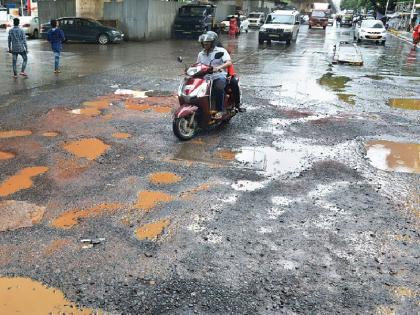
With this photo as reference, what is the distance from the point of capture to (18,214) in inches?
189

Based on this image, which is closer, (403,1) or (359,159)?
(359,159)

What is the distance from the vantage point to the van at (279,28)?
2852 centimetres

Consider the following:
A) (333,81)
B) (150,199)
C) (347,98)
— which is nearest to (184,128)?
(150,199)

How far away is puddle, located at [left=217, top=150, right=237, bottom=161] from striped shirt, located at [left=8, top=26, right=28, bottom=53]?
345 inches

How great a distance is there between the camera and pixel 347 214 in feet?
16.5

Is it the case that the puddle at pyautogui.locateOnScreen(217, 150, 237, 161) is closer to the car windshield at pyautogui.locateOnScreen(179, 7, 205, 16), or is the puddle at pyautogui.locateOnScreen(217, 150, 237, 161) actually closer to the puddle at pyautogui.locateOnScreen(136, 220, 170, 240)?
the puddle at pyautogui.locateOnScreen(136, 220, 170, 240)

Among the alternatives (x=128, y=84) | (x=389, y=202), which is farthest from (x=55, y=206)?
(x=128, y=84)

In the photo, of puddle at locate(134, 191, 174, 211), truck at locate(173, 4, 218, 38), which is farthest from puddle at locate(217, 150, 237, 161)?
truck at locate(173, 4, 218, 38)

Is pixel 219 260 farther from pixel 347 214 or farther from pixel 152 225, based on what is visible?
pixel 347 214

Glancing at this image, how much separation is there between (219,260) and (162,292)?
0.68 meters

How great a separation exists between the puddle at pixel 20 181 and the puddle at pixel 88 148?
0.74m

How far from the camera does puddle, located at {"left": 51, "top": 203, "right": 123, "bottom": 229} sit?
4.61 metres

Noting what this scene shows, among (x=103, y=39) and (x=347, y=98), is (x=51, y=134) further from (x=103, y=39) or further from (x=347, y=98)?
(x=103, y=39)

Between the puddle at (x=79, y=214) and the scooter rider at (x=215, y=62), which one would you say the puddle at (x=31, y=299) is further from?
the scooter rider at (x=215, y=62)
